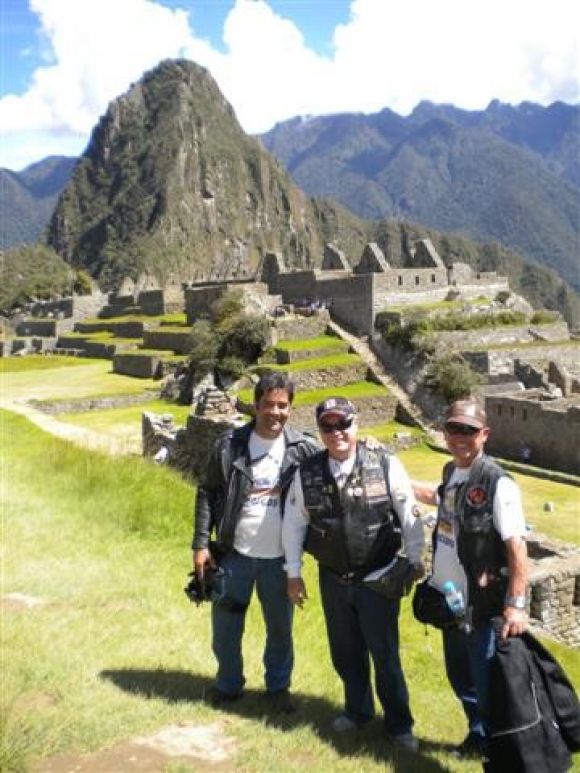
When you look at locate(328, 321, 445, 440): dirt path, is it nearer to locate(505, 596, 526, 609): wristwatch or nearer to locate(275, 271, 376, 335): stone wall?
locate(275, 271, 376, 335): stone wall

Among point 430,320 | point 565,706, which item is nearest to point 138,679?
point 565,706

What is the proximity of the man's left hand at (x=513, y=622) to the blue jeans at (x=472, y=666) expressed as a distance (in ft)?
0.51

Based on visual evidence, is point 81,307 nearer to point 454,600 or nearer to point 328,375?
point 328,375

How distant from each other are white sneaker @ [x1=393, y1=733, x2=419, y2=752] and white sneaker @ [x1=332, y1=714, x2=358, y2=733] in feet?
0.81

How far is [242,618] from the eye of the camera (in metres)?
5.30

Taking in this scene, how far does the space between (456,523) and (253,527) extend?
1262mm

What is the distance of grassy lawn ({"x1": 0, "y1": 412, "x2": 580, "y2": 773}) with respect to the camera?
4.62m

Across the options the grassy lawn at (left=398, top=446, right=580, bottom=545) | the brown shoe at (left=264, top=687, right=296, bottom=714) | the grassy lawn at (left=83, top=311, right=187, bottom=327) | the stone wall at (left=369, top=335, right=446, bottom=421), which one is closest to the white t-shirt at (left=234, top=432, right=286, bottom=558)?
the brown shoe at (left=264, top=687, right=296, bottom=714)

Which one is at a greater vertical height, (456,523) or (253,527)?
(456,523)

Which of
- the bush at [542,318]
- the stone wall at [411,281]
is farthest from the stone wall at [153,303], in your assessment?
the bush at [542,318]

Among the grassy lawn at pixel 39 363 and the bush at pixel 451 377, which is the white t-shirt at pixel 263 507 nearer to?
the bush at pixel 451 377

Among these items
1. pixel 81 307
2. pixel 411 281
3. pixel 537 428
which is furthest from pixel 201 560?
pixel 81 307

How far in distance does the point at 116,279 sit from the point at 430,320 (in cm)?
15517

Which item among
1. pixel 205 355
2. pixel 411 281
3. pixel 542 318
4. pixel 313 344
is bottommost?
pixel 205 355
